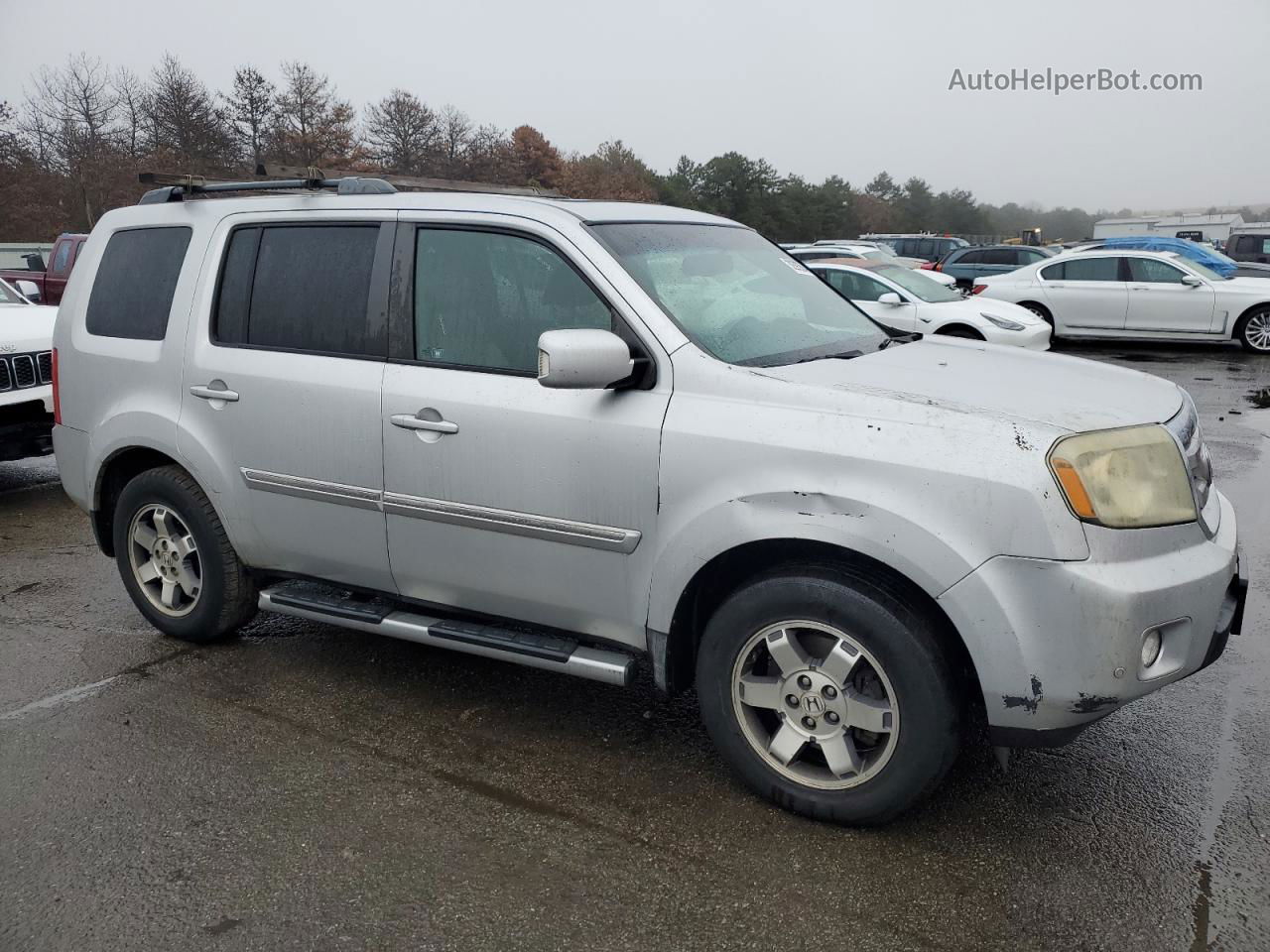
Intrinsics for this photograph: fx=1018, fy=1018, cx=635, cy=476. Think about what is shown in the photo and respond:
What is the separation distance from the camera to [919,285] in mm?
13742

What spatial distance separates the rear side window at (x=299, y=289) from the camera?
12.3ft

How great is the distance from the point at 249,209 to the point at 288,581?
1.51 meters

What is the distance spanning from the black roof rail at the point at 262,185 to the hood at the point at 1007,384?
189 centimetres

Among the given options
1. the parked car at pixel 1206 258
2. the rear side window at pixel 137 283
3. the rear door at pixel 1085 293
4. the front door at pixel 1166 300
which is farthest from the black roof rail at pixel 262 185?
the parked car at pixel 1206 258

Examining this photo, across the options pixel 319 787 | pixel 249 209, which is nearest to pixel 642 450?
pixel 319 787

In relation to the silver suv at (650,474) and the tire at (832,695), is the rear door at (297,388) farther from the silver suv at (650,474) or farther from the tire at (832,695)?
the tire at (832,695)

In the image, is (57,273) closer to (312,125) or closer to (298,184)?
(298,184)

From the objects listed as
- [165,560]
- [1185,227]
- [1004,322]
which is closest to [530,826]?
[165,560]

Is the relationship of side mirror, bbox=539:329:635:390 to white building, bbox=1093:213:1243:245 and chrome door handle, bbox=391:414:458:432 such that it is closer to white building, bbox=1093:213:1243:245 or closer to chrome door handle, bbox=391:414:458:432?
chrome door handle, bbox=391:414:458:432

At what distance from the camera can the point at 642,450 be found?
121 inches

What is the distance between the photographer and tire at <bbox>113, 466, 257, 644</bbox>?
422 cm

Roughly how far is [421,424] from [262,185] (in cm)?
148

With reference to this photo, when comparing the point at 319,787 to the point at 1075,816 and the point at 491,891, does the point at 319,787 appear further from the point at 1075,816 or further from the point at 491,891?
the point at 1075,816

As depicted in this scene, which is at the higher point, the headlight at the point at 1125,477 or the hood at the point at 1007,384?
the hood at the point at 1007,384
